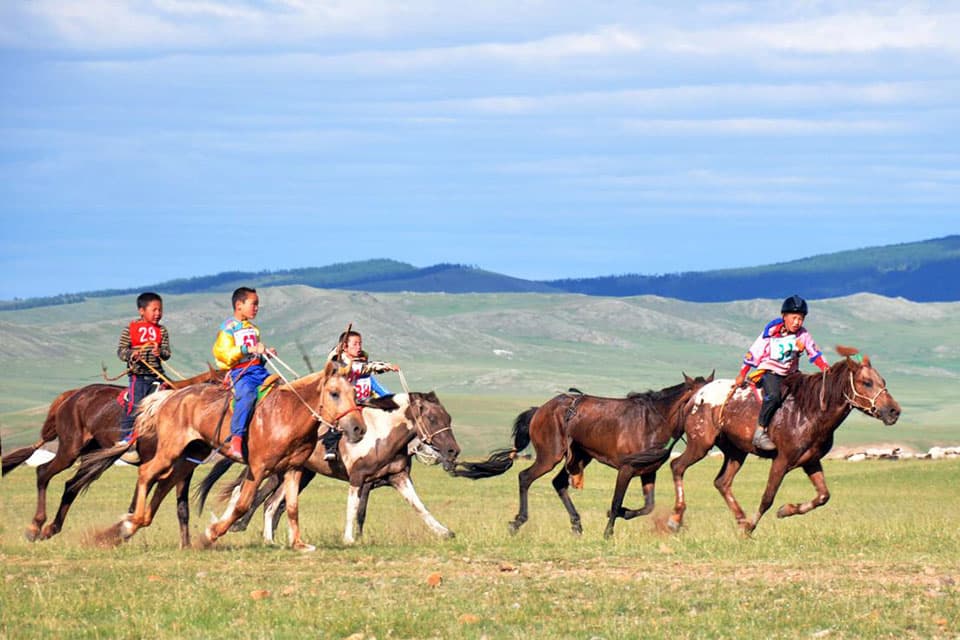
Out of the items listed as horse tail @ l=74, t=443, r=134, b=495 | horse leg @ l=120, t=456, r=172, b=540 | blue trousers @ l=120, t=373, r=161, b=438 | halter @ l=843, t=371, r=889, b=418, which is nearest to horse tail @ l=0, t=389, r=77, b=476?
blue trousers @ l=120, t=373, r=161, b=438

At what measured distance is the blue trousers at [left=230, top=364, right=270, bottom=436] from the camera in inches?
647

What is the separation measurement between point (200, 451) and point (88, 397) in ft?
8.87

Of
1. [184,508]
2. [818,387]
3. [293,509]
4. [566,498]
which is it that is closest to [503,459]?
[566,498]

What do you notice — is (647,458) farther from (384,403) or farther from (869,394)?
(384,403)

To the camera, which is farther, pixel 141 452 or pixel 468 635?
pixel 141 452

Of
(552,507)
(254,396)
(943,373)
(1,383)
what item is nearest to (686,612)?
(254,396)

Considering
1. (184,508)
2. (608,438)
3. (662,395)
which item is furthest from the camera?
(608,438)

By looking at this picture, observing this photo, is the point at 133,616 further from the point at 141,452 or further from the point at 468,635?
the point at 141,452

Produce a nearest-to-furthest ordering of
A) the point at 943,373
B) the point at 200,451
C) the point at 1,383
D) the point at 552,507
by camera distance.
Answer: the point at 200,451
the point at 552,507
the point at 1,383
the point at 943,373

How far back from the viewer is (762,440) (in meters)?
18.6

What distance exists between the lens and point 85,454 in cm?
1936

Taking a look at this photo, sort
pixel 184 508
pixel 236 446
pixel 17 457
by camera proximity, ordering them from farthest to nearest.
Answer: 1. pixel 17 457
2. pixel 184 508
3. pixel 236 446

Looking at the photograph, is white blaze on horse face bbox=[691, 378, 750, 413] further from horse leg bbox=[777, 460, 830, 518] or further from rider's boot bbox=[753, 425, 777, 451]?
horse leg bbox=[777, 460, 830, 518]

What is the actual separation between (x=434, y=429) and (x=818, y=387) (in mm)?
4612
